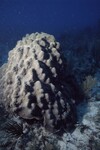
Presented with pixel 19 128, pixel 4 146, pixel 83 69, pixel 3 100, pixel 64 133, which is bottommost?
pixel 4 146

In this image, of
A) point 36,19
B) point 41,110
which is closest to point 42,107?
point 41,110

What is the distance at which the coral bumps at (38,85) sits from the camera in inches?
206

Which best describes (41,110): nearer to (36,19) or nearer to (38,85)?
(38,85)

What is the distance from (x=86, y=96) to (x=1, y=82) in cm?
330

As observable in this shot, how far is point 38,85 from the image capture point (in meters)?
5.33

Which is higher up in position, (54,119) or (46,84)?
(46,84)

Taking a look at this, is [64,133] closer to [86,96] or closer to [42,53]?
[86,96]

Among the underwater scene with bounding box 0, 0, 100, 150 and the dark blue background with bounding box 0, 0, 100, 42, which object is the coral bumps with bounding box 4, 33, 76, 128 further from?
the dark blue background with bounding box 0, 0, 100, 42

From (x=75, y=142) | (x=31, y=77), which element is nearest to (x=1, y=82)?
(x=31, y=77)

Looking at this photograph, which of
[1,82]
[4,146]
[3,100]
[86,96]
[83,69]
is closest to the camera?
[4,146]

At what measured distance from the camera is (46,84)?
562cm

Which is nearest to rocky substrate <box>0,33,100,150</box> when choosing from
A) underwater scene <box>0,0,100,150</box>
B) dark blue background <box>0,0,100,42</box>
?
underwater scene <box>0,0,100,150</box>

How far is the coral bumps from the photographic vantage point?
5.22 metres

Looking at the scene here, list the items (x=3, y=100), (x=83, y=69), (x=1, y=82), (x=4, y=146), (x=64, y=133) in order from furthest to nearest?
(x=83, y=69)
(x=1, y=82)
(x=3, y=100)
(x=64, y=133)
(x=4, y=146)
